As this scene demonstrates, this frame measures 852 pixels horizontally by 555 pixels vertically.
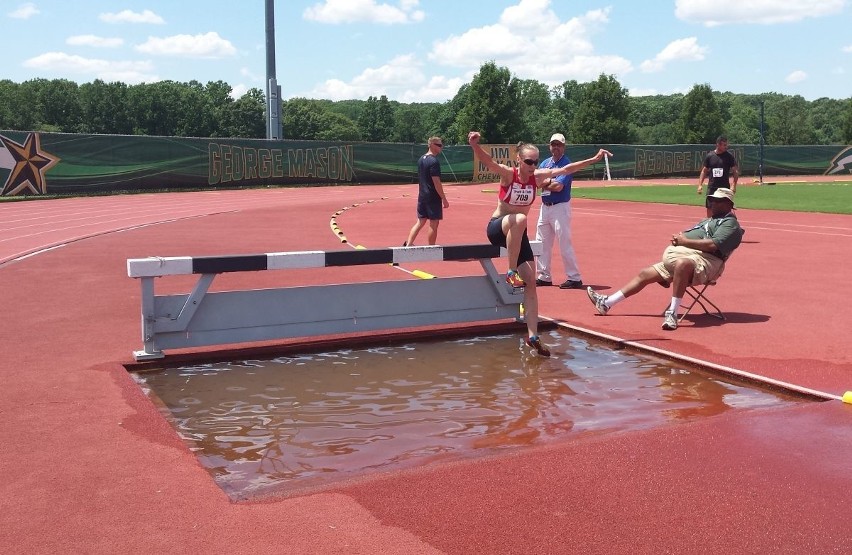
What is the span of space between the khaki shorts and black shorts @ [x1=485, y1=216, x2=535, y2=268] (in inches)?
65.0

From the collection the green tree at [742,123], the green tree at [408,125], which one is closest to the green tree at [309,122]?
the green tree at [408,125]

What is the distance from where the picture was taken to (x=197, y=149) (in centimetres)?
3897

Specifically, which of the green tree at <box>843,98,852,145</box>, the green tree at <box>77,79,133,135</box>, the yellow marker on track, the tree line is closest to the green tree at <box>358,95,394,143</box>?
the tree line

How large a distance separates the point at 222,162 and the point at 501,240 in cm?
3338

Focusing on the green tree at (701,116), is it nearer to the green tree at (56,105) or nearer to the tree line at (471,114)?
the tree line at (471,114)

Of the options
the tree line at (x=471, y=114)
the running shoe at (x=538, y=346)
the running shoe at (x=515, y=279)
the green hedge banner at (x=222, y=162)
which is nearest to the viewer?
the running shoe at (x=538, y=346)

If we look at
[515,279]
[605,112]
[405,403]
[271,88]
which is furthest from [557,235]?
[605,112]

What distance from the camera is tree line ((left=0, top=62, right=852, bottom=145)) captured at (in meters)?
74.8

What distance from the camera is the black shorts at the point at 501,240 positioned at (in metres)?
8.19

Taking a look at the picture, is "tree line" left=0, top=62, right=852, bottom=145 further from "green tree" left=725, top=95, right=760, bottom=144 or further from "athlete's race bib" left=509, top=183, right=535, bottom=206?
"athlete's race bib" left=509, top=183, right=535, bottom=206

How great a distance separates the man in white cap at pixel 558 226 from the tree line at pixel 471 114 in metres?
62.3

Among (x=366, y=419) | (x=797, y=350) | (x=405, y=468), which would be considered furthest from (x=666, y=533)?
(x=797, y=350)

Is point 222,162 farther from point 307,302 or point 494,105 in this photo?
point 494,105

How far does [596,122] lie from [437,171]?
6390 centimetres
